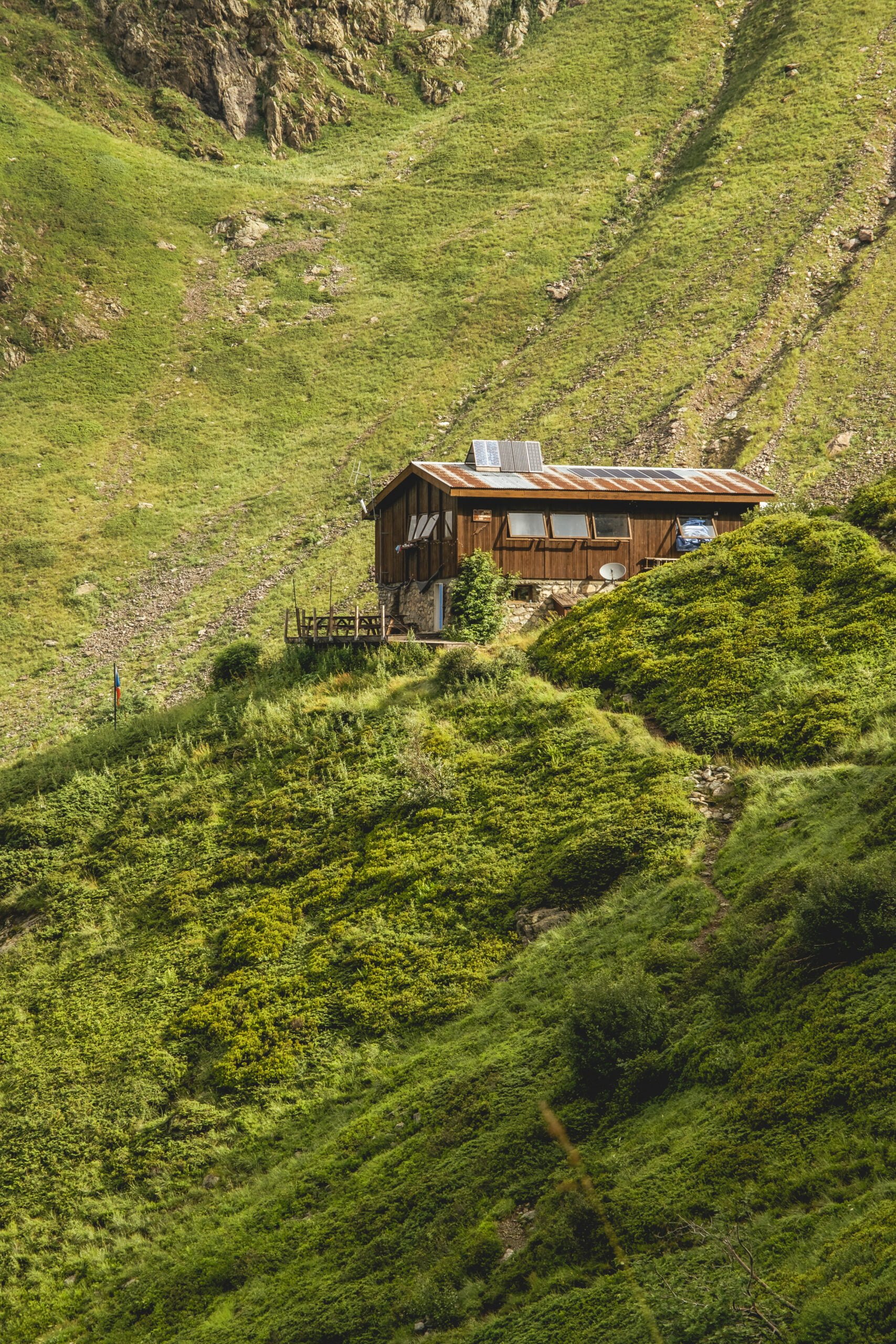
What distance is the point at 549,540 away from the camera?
33094mm

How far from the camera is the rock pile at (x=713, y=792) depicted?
18828mm

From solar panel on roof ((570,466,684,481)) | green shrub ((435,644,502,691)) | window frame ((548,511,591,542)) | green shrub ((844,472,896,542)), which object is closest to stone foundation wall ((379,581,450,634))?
window frame ((548,511,591,542))

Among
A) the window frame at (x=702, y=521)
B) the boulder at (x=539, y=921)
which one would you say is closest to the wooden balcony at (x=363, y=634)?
the window frame at (x=702, y=521)

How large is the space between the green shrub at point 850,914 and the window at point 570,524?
22.3 meters

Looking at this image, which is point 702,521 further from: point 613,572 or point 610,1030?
point 610,1030

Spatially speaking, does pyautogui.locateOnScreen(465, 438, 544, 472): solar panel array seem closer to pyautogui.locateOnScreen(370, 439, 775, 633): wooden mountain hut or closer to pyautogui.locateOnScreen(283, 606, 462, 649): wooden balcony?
pyautogui.locateOnScreen(370, 439, 775, 633): wooden mountain hut

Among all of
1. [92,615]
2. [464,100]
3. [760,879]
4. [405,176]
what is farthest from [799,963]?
[464,100]

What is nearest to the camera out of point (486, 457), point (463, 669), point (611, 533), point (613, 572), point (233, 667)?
point (463, 669)

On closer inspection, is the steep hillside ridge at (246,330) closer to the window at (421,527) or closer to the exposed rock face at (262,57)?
the exposed rock face at (262,57)

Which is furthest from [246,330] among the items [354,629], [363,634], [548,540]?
[363,634]

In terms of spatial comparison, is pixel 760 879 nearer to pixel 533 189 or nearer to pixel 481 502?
pixel 481 502

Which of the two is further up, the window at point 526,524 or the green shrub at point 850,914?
the window at point 526,524

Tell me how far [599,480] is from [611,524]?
1.90 metres

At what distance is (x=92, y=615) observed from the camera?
188ft
